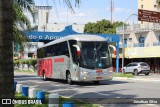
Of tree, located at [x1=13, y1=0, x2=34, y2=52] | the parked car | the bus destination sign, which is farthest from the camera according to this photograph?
A: the parked car

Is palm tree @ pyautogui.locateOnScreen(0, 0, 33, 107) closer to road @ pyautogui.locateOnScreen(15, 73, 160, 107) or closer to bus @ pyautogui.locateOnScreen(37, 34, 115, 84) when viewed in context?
road @ pyautogui.locateOnScreen(15, 73, 160, 107)

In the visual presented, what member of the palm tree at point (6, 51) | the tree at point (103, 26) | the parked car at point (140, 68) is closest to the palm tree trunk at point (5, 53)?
the palm tree at point (6, 51)

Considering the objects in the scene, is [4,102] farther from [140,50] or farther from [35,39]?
[140,50]

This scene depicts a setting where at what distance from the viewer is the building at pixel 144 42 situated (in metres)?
55.6

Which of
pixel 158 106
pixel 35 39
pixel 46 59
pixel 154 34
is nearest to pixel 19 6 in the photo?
pixel 158 106

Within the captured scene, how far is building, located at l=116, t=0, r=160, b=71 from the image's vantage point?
55.6 meters

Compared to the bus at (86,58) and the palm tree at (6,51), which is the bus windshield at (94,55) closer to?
the bus at (86,58)

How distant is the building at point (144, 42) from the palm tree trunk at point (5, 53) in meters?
48.5

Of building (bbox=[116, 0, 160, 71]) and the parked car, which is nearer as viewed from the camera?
the parked car

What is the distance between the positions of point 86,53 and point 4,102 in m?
17.8

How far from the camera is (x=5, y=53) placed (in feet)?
19.4

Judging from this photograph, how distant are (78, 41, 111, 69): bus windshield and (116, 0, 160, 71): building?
30369mm

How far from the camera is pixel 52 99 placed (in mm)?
9523

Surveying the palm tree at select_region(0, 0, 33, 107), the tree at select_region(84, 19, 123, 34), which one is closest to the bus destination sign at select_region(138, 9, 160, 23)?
the tree at select_region(84, 19, 123, 34)
